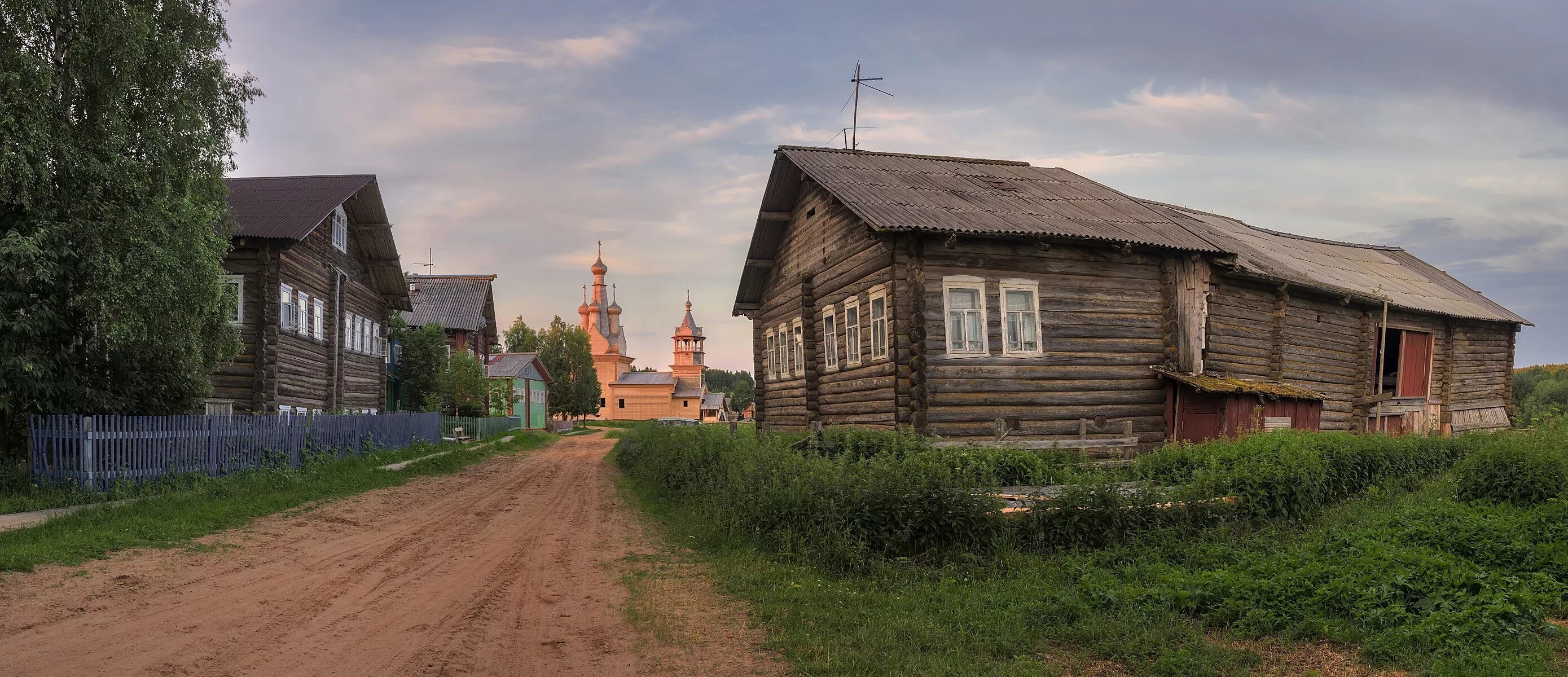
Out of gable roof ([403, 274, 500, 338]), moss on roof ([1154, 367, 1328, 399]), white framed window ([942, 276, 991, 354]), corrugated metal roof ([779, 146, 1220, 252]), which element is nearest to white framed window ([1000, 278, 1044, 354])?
white framed window ([942, 276, 991, 354])

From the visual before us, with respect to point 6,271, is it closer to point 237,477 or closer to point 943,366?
point 237,477

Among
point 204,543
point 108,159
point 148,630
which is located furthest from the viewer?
Answer: point 108,159

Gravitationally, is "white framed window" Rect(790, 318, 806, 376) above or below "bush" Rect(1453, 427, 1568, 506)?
above

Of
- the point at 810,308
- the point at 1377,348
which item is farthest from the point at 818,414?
the point at 1377,348

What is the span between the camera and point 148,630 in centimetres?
732

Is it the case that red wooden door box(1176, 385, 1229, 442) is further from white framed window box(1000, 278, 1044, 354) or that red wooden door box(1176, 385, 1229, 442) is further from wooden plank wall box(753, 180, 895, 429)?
wooden plank wall box(753, 180, 895, 429)

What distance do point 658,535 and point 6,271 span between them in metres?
Answer: 10.8

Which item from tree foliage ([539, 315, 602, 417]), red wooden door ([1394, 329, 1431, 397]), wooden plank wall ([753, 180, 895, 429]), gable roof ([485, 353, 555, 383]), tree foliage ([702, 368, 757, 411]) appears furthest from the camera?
tree foliage ([702, 368, 757, 411])

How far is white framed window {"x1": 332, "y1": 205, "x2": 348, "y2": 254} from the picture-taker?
28609 millimetres

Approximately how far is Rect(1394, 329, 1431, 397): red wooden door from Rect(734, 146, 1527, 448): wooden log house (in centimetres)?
224

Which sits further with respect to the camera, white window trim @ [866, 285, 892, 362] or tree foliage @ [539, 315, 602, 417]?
tree foliage @ [539, 315, 602, 417]

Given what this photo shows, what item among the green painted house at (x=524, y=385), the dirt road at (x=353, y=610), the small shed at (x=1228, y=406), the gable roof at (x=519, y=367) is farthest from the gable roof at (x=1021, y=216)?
the gable roof at (x=519, y=367)

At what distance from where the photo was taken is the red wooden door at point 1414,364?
26547 mm

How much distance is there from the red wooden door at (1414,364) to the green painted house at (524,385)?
44439 millimetres
